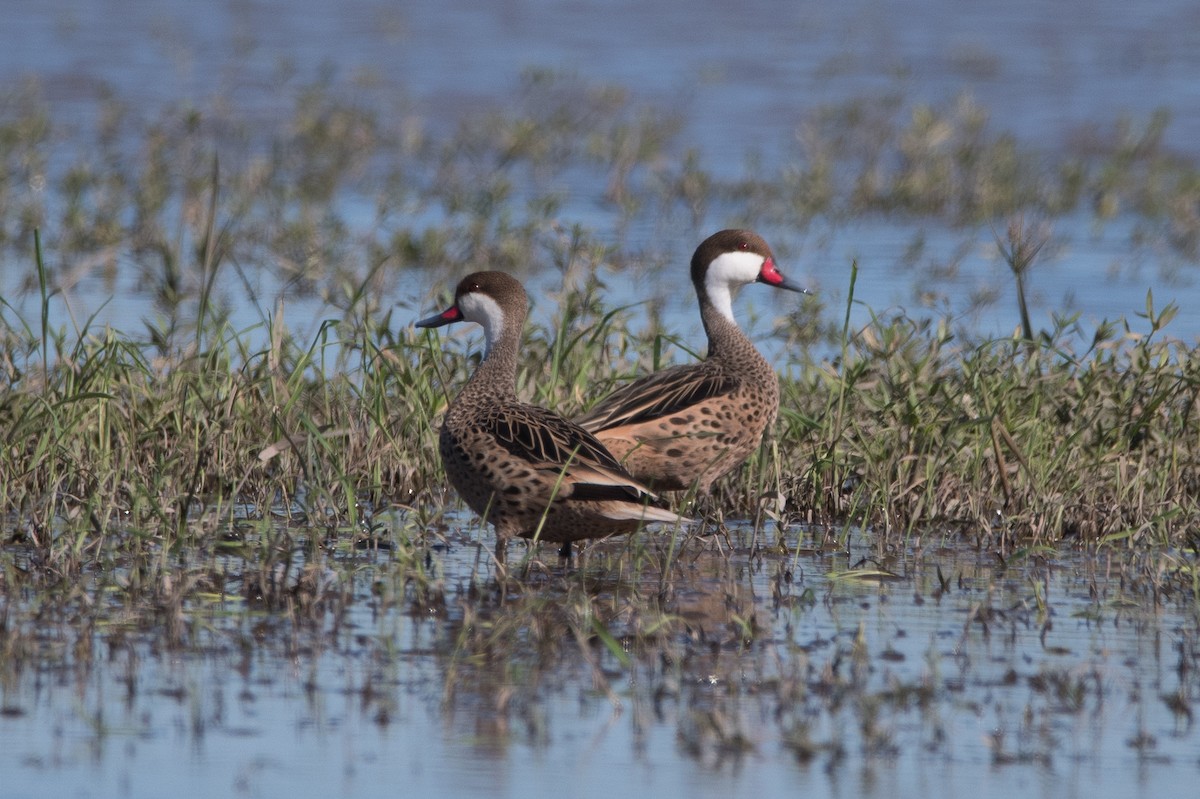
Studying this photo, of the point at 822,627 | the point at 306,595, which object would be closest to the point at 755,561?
the point at 822,627

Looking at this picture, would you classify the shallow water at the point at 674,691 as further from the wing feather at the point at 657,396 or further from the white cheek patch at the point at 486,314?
the white cheek patch at the point at 486,314

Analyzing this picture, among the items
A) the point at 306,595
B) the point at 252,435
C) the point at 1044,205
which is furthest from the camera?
the point at 1044,205

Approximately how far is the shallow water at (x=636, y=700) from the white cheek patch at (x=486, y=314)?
57.8 inches

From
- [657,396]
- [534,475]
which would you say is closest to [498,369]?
[657,396]

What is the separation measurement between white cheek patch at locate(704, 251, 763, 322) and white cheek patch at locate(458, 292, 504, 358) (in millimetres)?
1182

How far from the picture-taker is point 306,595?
5602 mm

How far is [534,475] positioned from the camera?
20.8 feet

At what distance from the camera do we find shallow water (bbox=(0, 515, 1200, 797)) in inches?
171

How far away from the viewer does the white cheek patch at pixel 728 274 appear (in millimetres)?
8234

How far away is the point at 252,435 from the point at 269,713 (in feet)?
9.50

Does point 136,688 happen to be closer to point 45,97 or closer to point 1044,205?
point 1044,205

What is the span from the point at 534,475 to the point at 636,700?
165 centimetres

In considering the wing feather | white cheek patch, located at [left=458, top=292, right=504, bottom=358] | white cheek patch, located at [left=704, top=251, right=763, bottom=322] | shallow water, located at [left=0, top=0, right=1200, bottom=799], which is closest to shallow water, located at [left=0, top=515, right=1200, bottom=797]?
shallow water, located at [left=0, top=0, right=1200, bottom=799]

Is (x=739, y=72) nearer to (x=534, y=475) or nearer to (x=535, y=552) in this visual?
(x=534, y=475)
